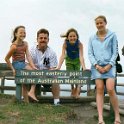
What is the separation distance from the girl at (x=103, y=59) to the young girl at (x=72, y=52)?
112 centimetres

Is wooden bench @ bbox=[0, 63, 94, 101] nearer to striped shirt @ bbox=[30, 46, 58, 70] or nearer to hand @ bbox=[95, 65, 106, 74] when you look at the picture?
striped shirt @ bbox=[30, 46, 58, 70]

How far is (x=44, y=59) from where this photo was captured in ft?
27.7

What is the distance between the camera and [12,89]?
12.7 meters

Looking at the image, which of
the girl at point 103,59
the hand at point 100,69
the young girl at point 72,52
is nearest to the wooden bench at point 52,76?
the young girl at point 72,52

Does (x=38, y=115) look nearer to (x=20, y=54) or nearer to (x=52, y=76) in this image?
(x=52, y=76)

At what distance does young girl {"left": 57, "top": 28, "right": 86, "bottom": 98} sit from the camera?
8.33m

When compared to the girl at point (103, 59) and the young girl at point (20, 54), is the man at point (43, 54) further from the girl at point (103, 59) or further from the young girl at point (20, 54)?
the girl at point (103, 59)

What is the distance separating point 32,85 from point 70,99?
0.91 metres

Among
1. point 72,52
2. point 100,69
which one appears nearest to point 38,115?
point 100,69

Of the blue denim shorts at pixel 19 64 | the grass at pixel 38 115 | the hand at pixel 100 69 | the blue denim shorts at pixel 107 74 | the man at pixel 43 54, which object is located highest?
the man at pixel 43 54

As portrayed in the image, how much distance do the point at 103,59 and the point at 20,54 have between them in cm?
205

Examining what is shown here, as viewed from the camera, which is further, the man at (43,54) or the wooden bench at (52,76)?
the man at (43,54)

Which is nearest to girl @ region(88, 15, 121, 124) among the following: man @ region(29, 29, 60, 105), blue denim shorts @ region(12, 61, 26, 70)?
man @ region(29, 29, 60, 105)

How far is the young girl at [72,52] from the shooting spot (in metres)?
8.33
